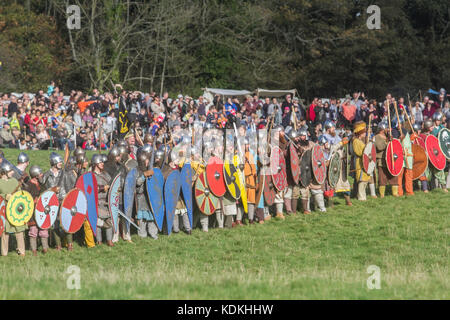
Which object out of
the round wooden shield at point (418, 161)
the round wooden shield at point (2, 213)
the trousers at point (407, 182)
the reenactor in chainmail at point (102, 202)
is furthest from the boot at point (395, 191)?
the round wooden shield at point (2, 213)

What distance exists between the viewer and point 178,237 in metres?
11.9

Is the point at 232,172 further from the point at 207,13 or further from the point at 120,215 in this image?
the point at 207,13

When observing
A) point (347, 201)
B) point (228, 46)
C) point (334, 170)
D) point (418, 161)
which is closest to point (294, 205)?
point (334, 170)

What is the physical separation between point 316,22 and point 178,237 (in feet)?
96.4

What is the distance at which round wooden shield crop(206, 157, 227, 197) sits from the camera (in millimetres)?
12336

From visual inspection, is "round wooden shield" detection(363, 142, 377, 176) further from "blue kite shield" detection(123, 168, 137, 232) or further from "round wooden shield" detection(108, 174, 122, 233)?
"round wooden shield" detection(108, 174, 122, 233)

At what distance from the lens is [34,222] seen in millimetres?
10703

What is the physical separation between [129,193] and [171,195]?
76 cm

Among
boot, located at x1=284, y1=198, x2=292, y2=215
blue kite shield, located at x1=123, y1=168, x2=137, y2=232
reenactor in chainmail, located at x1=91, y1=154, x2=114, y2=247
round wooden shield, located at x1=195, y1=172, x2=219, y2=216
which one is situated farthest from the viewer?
boot, located at x1=284, y1=198, x2=292, y2=215

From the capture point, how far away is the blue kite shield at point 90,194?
36.4 ft

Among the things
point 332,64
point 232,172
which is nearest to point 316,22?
point 332,64

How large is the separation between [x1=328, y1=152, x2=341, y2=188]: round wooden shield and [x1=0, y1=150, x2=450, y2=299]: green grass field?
0.60 m

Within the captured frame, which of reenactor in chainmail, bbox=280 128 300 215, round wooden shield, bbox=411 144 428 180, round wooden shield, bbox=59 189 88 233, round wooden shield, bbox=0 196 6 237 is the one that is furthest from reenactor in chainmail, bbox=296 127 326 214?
round wooden shield, bbox=0 196 6 237
